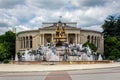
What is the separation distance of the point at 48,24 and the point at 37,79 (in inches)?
5073

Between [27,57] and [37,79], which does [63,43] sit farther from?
[37,79]

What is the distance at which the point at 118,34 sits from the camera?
500 feet

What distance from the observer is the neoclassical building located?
143863 mm

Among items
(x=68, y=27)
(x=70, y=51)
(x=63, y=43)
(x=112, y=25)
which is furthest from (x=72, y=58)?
(x=112, y=25)

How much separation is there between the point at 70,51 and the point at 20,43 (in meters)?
97.4

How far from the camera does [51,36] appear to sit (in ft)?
473

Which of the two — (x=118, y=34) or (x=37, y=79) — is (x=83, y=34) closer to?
(x=118, y=34)

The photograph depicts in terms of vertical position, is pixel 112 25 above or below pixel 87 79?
above

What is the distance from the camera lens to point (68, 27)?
144 m

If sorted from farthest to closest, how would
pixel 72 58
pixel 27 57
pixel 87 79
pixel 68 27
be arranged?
pixel 68 27 → pixel 27 57 → pixel 72 58 → pixel 87 79

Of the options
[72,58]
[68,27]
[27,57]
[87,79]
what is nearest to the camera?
[87,79]

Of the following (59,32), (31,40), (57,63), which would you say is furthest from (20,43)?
(57,63)

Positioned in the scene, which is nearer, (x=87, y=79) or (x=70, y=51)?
(x=87, y=79)

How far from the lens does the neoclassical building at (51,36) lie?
472 ft
